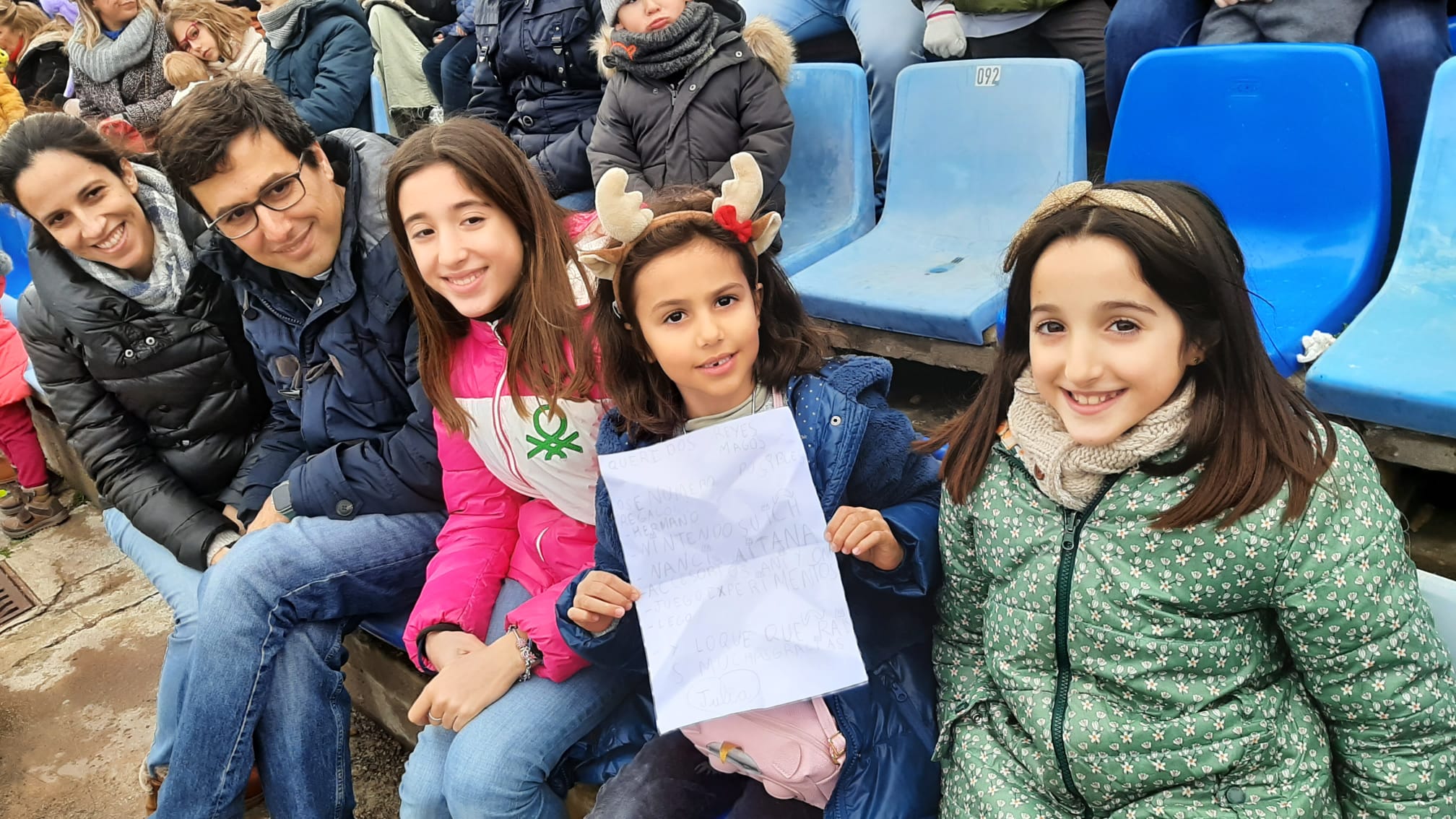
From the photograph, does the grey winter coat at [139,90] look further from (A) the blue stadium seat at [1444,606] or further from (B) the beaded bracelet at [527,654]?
(A) the blue stadium seat at [1444,606]

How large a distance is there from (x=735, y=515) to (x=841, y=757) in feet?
1.31

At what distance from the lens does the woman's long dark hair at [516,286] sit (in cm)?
188

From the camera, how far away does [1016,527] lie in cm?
139

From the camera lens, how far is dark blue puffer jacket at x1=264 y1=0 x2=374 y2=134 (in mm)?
5074

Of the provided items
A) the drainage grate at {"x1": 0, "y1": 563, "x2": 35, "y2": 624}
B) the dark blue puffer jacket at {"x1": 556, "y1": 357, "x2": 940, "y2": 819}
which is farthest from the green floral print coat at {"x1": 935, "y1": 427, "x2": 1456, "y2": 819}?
the drainage grate at {"x1": 0, "y1": 563, "x2": 35, "y2": 624}

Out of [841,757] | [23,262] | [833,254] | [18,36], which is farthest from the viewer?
[18,36]

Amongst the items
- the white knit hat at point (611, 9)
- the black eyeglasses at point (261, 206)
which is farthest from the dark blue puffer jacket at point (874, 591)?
the white knit hat at point (611, 9)

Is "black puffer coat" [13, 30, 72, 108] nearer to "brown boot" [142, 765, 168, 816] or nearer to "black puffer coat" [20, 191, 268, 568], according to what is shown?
"black puffer coat" [20, 191, 268, 568]

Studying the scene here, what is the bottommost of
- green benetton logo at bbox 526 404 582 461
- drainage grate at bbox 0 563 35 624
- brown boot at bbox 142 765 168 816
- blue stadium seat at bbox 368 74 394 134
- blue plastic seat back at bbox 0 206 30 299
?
drainage grate at bbox 0 563 35 624

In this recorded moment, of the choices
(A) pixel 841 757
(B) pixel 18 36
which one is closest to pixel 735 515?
(A) pixel 841 757

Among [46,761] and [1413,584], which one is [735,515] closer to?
[1413,584]

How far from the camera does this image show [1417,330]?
2066mm

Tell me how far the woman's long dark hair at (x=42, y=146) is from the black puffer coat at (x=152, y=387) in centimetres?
12

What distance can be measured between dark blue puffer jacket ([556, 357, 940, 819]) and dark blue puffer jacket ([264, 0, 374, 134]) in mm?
4130
